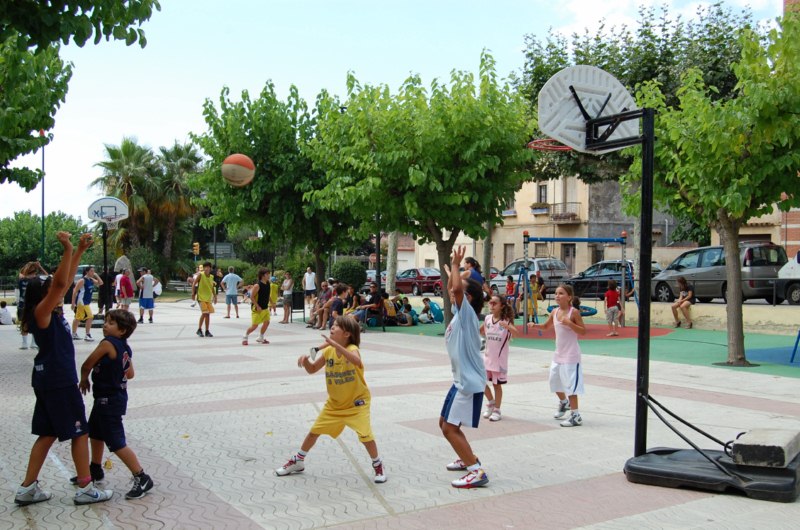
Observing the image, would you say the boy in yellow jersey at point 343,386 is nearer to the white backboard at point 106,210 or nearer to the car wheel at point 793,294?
the white backboard at point 106,210

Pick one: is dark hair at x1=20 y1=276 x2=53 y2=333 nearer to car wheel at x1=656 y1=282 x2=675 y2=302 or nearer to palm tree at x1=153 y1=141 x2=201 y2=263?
car wheel at x1=656 y1=282 x2=675 y2=302

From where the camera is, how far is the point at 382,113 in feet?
57.4

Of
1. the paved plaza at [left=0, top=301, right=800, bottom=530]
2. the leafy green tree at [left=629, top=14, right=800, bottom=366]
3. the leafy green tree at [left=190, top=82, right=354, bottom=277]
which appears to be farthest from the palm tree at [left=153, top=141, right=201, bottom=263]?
the leafy green tree at [left=629, top=14, right=800, bottom=366]

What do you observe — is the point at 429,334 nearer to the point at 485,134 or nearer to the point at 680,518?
the point at 485,134

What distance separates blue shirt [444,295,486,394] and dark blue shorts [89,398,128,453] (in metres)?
2.56

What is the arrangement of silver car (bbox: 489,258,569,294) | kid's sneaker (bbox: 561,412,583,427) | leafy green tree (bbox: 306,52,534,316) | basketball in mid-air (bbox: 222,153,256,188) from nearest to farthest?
kid's sneaker (bbox: 561,412,583,427)
basketball in mid-air (bbox: 222,153,256,188)
leafy green tree (bbox: 306,52,534,316)
silver car (bbox: 489,258,569,294)

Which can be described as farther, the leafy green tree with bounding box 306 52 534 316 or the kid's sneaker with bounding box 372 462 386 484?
the leafy green tree with bounding box 306 52 534 316

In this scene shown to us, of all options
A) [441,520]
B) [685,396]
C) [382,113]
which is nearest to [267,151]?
[382,113]

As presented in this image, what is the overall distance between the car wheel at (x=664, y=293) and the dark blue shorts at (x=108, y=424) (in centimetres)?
2110

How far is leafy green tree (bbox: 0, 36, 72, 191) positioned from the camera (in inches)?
469

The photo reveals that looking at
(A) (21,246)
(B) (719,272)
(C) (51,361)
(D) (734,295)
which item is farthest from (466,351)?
(A) (21,246)

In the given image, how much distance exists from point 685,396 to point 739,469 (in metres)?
4.49

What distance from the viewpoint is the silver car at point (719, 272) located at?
22.0 metres

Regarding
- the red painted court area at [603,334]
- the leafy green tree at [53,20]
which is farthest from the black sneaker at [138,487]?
the red painted court area at [603,334]
